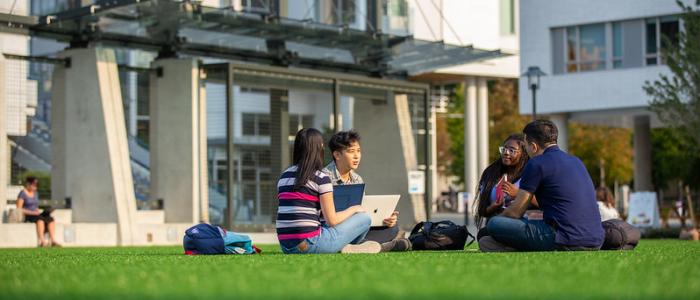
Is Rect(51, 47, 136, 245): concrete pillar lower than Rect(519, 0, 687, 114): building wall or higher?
lower

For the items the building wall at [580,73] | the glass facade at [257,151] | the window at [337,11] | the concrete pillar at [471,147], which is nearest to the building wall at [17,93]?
the glass facade at [257,151]

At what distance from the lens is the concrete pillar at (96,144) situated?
28344 mm

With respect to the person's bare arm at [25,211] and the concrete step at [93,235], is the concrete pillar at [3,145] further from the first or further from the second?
the concrete step at [93,235]

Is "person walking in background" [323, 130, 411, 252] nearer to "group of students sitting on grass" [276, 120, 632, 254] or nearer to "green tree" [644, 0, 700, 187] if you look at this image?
"group of students sitting on grass" [276, 120, 632, 254]

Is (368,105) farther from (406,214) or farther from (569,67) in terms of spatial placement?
(569,67)

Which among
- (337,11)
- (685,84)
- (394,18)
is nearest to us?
(337,11)

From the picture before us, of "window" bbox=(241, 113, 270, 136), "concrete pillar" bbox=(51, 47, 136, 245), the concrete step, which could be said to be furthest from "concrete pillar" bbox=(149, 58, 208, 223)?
"window" bbox=(241, 113, 270, 136)

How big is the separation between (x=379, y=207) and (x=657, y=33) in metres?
32.9

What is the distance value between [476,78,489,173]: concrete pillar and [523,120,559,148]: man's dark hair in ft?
130

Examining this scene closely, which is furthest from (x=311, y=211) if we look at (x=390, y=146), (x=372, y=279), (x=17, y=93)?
(x=390, y=146)

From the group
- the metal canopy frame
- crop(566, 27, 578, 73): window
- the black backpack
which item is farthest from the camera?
crop(566, 27, 578, 73): window

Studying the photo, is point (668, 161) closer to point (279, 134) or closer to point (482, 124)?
point (482, 124)

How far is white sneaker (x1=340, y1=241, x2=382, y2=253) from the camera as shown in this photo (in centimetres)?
1385

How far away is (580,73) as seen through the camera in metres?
47.8
